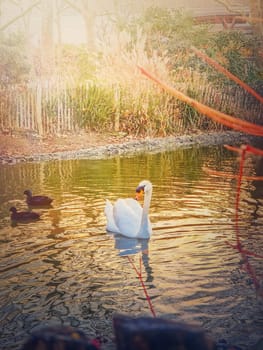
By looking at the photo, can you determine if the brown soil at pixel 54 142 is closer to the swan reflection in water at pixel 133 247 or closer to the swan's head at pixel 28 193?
the swan's head at pixel 28 193

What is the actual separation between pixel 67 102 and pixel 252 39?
1753 mm

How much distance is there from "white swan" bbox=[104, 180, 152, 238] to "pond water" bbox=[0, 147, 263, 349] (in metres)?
0.08

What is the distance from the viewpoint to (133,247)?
11.8ft

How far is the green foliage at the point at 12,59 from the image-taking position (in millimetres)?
4594

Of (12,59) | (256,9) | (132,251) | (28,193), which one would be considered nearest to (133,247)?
(132,251)

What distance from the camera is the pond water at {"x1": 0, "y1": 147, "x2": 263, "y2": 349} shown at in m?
2.59

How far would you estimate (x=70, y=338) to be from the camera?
3.76ft

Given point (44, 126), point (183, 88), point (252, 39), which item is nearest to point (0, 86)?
point (44, 126)

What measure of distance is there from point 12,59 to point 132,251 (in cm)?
210

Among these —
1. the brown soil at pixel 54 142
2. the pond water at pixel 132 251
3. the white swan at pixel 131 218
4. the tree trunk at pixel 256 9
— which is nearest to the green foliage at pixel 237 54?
the tree trunk at pixel 256 9

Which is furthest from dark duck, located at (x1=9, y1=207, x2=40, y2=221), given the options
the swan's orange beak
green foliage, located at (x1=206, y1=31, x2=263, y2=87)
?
green foliage, located at (x1=206, y1=31, x2=263, y2=87)

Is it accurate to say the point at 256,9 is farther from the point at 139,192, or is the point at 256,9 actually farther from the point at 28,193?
the point at 28,193


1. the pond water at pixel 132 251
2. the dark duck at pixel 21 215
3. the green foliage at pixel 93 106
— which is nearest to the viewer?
the pond water at pixel 132 251

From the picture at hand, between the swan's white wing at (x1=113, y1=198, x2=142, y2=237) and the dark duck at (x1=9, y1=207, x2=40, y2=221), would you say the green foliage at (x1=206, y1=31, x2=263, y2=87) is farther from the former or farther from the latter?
the dark duck at (x1=9, y1=207, x2=40, y2=221)
